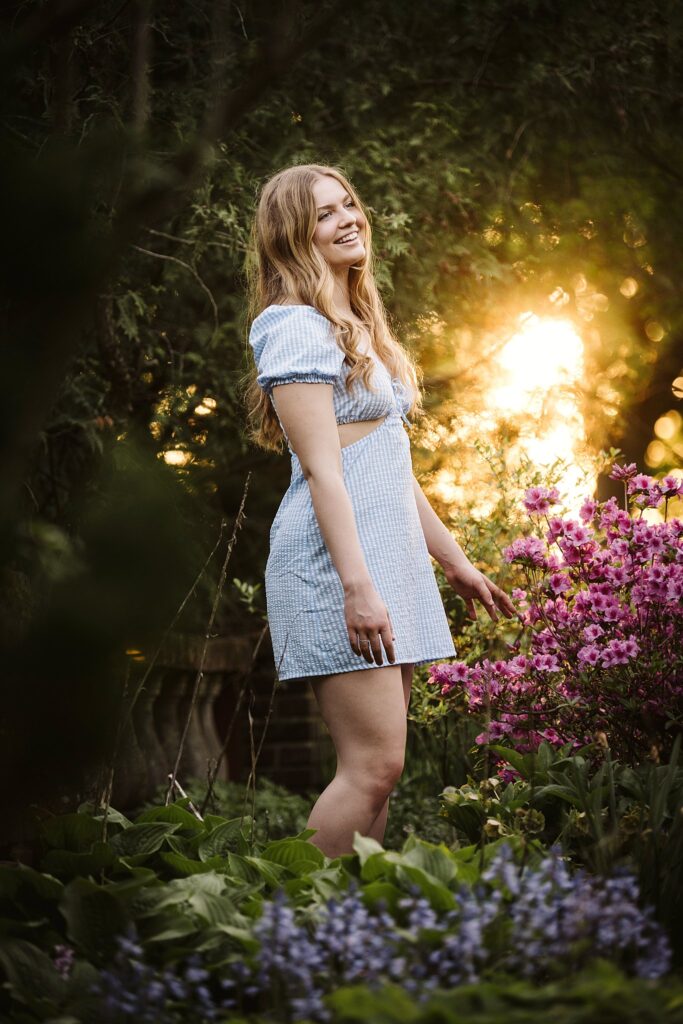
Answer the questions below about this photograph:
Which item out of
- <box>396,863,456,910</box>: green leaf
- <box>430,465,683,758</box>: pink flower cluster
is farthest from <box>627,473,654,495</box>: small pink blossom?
<box>396,863,456,910</box>: green leaf

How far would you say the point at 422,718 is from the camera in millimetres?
3502

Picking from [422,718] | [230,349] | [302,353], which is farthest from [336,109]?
[302,353]

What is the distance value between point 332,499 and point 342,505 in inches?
0.8

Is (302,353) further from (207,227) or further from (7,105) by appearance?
(207,227)

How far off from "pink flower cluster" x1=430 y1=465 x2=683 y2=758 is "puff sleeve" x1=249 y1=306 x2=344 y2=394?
99 centimetres

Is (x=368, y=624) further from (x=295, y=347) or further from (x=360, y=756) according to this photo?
(x=295, y=347)

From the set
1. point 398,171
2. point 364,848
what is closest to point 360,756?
point 364,848

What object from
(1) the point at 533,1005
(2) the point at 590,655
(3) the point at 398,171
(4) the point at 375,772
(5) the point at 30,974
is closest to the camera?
(1) the point at 533,1005

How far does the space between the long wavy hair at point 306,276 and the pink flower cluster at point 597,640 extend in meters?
0.71

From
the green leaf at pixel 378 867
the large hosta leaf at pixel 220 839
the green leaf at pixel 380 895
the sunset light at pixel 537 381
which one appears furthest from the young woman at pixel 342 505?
the sunset light at pixel 537 381

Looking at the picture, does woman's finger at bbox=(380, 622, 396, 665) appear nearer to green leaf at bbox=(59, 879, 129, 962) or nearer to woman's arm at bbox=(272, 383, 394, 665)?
woman's arm at bbox=(272, 383, 394, 665)

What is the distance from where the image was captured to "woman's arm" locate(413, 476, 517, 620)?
8.25ft

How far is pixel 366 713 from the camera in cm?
208

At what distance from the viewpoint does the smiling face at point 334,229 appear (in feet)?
7.79
